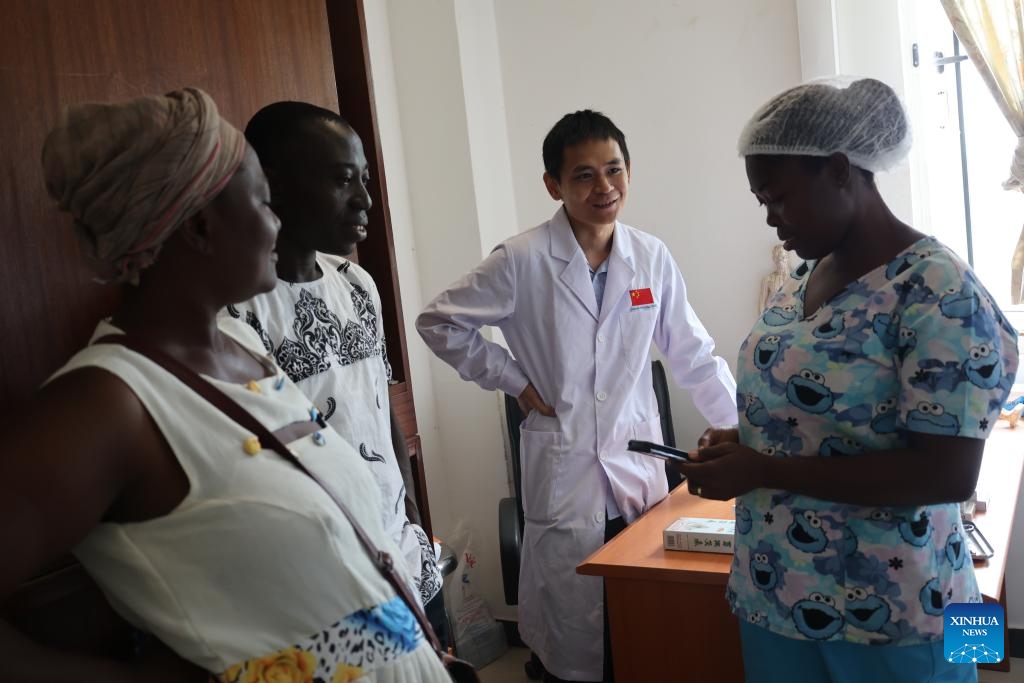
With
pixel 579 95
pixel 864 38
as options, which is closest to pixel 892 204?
pixel 864 38

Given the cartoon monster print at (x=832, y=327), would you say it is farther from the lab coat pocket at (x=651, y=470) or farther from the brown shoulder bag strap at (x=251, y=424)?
the lab coat pocket at (x=651, y=470)

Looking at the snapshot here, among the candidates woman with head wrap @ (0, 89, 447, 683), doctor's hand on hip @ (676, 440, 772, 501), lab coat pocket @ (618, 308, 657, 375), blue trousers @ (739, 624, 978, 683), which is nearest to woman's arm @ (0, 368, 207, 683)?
woman with head wrap @ (0, 89, 447, 683)

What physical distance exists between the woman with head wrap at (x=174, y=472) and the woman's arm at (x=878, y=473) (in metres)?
0.64

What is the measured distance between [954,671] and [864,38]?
8.10 feet

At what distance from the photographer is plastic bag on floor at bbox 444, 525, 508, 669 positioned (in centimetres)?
339

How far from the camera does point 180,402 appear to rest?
0.93m

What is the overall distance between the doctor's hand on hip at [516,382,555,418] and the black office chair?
1.20 ft

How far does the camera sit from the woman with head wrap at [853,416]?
4.08 ft

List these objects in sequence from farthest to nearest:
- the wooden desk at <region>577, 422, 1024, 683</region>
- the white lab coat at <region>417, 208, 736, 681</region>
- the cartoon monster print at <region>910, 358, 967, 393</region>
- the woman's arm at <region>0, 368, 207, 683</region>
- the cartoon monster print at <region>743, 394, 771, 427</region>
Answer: the white lab coat at <region>417, 208, 736, 681</region>
the wooden desk at <region>577, 422, 1024, 683</region>
the cartoon monster print at <region>743, 394, 771, 427</region>
the cartoon monster print at <region>910, 358, 967, 393</region>
the woman's arm at <region>0, 368, 207, 683</region>

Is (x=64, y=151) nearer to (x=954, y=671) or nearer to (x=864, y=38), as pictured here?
(x=954, y=671)

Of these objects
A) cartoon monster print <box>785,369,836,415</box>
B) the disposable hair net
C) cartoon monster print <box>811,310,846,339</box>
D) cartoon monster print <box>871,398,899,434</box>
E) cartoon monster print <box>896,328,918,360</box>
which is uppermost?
the disposable hair net

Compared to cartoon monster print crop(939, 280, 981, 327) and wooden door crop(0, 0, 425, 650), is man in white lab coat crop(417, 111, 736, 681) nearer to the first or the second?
wooden door crop(0, 0, 425, 650)

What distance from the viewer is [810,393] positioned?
135 centimetres

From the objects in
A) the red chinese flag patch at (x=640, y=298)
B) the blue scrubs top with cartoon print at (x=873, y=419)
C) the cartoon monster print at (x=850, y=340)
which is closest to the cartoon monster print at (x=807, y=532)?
the blue scrubs top with cartoon print at (x=873, y=419)
